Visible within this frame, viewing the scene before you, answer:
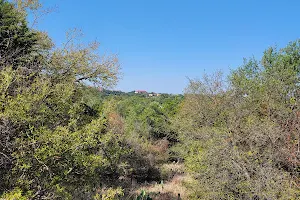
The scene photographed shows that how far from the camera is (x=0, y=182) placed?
6.20 meters

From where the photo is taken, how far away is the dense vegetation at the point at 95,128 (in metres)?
6.19

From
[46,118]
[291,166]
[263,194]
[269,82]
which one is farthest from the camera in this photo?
[269,82]

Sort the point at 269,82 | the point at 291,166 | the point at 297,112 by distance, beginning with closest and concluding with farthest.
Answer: the point at 291,166 < the point at 297,112 < the point at 269,82

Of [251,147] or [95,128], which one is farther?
[251,147]

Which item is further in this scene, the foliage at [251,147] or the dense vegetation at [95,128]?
the foliage at [251,147]

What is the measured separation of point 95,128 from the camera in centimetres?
693

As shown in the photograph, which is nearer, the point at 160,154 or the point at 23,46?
the point at 23,46

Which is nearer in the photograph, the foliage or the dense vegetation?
the dense vegetation

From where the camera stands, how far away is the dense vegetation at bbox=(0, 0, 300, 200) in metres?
6.19

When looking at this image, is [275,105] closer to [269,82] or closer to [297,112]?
[297,112]

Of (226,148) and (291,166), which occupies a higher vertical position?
(226,148)

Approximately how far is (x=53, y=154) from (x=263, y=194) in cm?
601

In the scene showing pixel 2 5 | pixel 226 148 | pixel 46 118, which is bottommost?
pixel 226 148

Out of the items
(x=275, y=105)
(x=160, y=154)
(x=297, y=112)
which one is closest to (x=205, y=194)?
(x=297, y=112)
